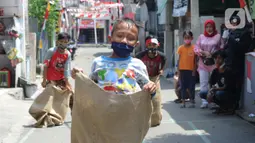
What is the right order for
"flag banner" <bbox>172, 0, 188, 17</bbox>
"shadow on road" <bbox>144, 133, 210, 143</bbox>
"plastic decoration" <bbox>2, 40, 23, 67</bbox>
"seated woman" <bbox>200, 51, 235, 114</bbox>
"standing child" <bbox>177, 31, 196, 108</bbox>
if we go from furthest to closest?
1. "flag banner" <bbox>172, 0, 188, 17</bbox>
2. "plastic decoration" <bbox>2, 40, 23, 67</bbox>
3. "standing child" <bbox>177, 31, 196, 108</bbox>
4. "seated woman" <bbox>200, 51, 235, 114</bbox>
5. "shadow on road" <bbox>144, 133, 210, 143</bbox>

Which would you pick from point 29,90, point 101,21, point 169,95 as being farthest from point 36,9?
point 101,21

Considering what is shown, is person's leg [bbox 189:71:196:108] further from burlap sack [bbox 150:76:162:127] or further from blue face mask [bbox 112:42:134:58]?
blue face mask [bbox 112:42:134:58]

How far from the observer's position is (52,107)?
8.27m

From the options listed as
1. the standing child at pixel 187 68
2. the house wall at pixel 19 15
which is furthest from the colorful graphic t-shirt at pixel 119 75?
the house wall at pixel 19 15

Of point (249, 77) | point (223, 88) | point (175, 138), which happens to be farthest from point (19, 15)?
point (175, 138)

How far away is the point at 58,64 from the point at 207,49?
3.38 meters

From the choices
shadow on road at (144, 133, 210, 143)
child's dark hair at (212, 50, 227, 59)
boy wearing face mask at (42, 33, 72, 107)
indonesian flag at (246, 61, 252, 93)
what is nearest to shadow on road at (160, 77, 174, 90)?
child's dark hair at (212, 50, 227, 59)

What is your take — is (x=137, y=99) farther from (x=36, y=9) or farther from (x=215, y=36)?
(x=36, y=9)

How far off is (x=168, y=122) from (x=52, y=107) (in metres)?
2.18

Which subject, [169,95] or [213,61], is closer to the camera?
[213,61]

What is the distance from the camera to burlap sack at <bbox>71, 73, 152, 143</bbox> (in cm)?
345

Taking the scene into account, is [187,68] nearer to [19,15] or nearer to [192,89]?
[192,89]

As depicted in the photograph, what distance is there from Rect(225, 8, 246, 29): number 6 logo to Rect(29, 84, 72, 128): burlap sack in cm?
355

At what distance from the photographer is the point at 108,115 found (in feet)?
11.3
